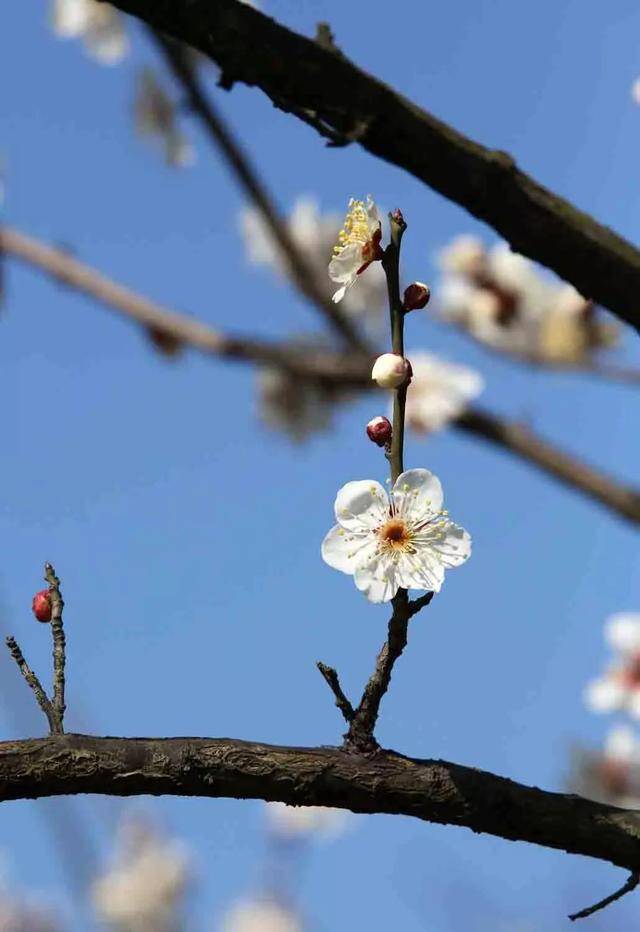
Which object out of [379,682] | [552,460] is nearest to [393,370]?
[379,682]

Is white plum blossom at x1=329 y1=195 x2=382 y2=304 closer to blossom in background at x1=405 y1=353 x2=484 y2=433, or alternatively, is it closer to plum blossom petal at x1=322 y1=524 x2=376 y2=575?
plum blossom petal at x1=322 y1=524 x2=376 y2=575

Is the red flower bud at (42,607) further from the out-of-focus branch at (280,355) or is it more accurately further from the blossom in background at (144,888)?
the blossom in background at (144,888)

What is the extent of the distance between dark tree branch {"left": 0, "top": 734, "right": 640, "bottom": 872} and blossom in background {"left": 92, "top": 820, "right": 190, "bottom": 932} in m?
3.57

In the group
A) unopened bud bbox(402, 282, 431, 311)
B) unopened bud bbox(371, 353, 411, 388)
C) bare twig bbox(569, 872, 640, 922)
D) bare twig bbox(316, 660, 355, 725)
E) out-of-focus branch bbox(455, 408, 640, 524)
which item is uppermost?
out-of-focus branch bbox(455, 408, 640, 524)

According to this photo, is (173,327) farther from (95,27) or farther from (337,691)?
(337,691)

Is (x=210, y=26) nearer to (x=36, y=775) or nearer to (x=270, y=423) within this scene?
(x=36, y=775)

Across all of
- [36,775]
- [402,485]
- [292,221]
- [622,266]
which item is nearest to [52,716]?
[36,775]

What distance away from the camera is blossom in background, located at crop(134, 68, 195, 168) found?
3.95 m

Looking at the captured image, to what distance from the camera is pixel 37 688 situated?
1.18m

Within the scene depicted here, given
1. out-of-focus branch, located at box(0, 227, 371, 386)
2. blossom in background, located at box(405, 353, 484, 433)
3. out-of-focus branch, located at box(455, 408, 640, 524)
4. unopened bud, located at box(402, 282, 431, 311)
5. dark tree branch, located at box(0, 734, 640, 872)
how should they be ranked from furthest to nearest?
1. blossom in background, located at box(405, 353, 484, 433)
2. out-of-focus branch, located at box(0, 227, 371, 386)
3. out-of-focus branch, located at box(455, 408, 640, 524)
4. unopened bud, located at box(402, 282, 431, 311)
5. dark tree branch, located at box(0, 734, 640, 872)

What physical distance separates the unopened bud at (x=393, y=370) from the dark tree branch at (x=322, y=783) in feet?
1.29

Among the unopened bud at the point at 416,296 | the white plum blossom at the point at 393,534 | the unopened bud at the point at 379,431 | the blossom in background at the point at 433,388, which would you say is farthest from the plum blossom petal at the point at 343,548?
the blossom in background at the point at 433,388

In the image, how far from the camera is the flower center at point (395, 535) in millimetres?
1254

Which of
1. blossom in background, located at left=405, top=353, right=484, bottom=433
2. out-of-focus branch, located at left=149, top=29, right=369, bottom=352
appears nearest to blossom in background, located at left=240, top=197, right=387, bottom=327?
blossom in background, located at left=405, top=353, right=484, bottom=433
